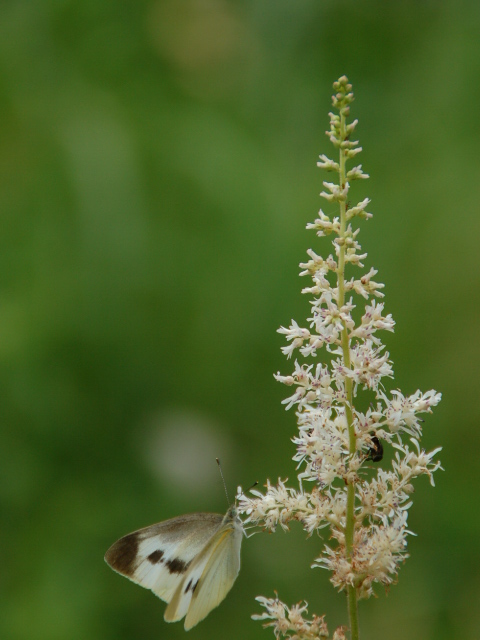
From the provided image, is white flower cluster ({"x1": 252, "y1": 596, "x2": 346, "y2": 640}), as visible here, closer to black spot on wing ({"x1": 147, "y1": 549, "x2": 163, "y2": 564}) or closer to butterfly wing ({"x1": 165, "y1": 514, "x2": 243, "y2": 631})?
butterfly wing ({"x1": 165, "y1": 514, "x2": 243, "y2": 631})

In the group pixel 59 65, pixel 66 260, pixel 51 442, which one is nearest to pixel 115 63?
pixel 59 65

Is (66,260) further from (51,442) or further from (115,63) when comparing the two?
(115,63)

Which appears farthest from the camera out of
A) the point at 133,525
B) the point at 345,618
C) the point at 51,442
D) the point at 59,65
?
the point at 59,65

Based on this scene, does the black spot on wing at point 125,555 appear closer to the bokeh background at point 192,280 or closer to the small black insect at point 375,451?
the small black insect at point 375,451

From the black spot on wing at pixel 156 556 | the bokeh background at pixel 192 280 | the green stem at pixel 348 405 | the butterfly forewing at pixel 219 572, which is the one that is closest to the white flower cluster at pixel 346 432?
the green stem at pixel 348 405

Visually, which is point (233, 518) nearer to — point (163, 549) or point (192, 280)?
point (163, 549)

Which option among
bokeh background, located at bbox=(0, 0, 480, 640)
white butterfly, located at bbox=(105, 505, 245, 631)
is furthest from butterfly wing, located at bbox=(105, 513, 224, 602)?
bokeh background, located at bbox=(0, 0, 480, 640)
